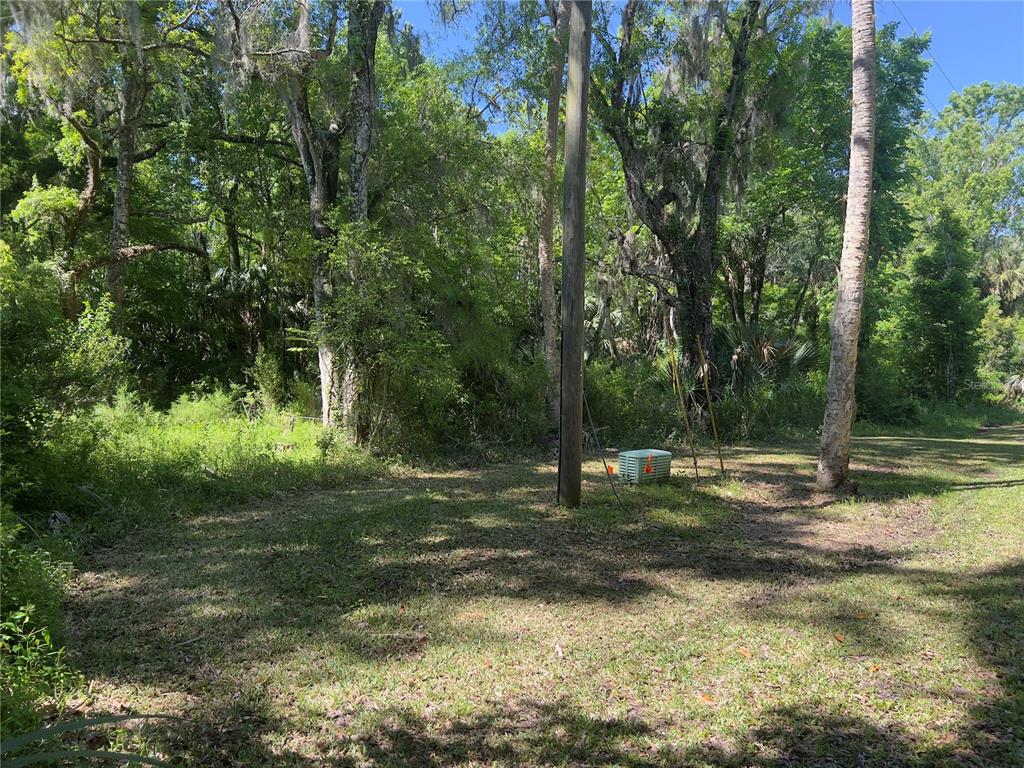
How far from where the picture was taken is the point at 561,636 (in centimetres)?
424

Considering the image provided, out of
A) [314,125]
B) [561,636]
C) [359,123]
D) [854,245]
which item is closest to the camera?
[561,636]

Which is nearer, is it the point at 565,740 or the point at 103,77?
the point at 565,740

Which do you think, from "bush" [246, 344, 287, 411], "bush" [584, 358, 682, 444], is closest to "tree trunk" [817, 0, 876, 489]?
"bush" [584, 358, 682, 444]

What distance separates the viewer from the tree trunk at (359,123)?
10.6m

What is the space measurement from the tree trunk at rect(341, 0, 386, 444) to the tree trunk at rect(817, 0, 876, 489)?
6795 millimetres

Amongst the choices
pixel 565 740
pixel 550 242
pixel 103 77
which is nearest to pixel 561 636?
pixel 565 740

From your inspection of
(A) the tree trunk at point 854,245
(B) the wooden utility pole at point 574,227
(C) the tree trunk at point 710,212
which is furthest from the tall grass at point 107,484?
(C) the tree trunk at point 710,212

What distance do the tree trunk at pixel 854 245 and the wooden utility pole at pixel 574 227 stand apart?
11.2 feet

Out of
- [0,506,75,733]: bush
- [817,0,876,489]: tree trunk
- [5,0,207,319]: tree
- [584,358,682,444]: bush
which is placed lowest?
[0,506,75,733]: bush

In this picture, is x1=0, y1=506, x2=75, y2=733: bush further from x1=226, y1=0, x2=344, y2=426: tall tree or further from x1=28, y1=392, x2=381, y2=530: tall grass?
x1=226, y1=0, x2=344, y2=426: tall tree

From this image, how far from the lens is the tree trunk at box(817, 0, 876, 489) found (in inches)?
319

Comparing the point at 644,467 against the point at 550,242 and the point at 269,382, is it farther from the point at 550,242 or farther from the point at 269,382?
the point at 269,382

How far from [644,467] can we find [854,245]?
3.80 m

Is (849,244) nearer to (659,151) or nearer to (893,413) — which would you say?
(659,151)
